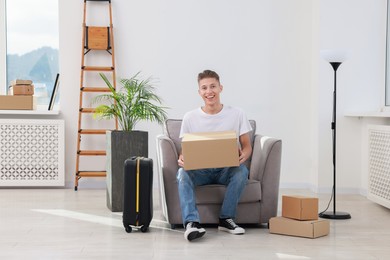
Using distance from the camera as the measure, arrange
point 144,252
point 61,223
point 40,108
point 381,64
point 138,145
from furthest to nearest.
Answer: point 40,108 < point 381,64 < point 138,145 < point 61,223 < point 144,252

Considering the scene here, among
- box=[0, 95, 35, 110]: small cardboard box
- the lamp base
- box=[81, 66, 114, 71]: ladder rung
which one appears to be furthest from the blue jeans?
box=[0, 95, 35, 110]: small cardboard box

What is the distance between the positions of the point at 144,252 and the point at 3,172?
343 centimetres

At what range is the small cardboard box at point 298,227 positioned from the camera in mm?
4340

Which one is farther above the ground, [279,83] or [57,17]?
[57,17]

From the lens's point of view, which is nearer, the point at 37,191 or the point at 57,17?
the point at 37,191

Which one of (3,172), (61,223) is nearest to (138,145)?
(61,223)

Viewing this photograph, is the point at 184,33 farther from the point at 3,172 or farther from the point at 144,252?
the point at 144,252

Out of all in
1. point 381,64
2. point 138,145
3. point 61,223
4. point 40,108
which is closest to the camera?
point 61,223

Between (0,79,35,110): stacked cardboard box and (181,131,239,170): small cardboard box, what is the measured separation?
9.56ft

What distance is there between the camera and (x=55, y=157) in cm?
694

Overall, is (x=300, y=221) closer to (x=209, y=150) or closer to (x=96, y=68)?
(x=209, y=150)

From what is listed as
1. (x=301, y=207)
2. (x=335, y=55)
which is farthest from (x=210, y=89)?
(x=335, y=55)

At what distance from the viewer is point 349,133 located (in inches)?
260

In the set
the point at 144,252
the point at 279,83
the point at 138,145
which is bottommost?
the point at 144,252
